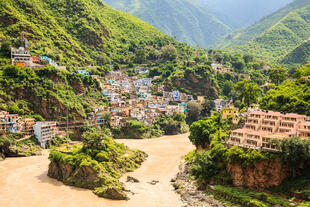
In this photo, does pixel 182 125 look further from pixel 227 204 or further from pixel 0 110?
pixel 227 204

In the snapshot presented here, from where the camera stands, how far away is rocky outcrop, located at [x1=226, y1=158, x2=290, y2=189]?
105ft

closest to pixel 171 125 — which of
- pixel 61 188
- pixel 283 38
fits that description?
pixel 61 188

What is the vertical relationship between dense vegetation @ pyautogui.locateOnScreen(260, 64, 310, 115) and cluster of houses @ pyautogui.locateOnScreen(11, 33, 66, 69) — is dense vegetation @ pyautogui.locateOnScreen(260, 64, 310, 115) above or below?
below

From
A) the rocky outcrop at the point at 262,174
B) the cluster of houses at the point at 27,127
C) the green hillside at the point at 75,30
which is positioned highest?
the green hillside at the point at 75,30

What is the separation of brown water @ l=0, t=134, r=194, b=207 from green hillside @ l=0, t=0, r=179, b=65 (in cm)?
4266

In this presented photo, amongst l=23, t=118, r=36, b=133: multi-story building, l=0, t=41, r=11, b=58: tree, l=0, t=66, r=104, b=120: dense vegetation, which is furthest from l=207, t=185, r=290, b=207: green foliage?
l=0, t=41, r=11, b=58: tree

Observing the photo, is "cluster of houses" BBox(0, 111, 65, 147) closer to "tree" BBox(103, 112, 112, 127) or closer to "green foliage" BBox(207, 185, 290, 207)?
"tree" BBox(103, 112, 112, 127)

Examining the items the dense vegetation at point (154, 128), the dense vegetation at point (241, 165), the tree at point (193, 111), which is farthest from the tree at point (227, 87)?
the dense vegetation at point (241, 165)

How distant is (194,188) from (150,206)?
6513 mm

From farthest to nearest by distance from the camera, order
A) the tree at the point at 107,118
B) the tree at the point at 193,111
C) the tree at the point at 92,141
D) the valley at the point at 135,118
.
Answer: the tree at the point at 193,111, the tree at the point at 107,118, the tree at the point at 92,141, the valley at the point at 135,118

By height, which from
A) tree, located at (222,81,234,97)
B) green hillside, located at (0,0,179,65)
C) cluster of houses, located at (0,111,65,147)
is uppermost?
green hillside, located at (0,0,179,65)

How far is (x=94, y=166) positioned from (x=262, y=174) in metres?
19.7

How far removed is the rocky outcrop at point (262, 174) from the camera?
32.0 m

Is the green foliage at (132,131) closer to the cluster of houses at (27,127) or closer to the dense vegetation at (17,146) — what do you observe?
the cluster of houses at (27,127)
